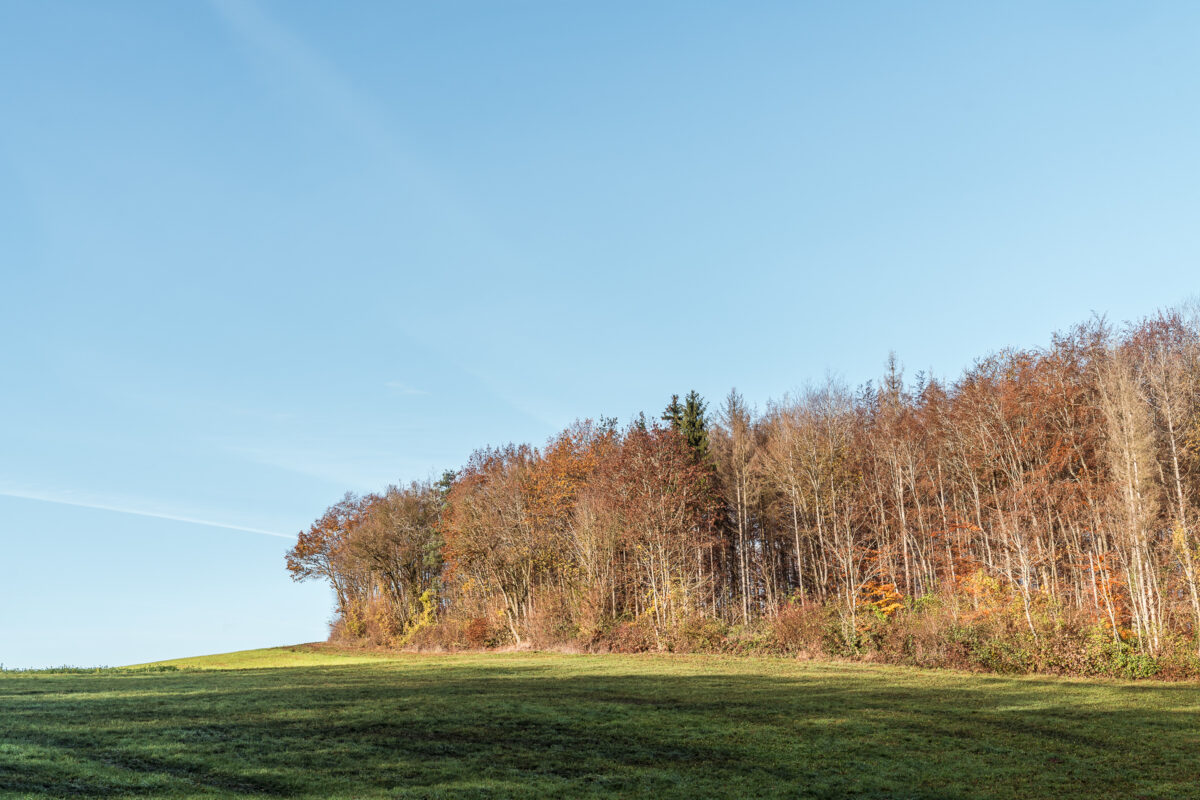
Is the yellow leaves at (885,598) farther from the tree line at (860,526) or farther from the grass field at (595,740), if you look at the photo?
the grass field at (595,740)

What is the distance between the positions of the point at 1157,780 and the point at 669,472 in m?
31.2

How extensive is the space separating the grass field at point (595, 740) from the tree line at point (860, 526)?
6.01m

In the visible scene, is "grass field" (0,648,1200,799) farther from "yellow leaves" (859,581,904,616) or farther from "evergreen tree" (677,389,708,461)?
"evergreen tree" (677,389,708,461)

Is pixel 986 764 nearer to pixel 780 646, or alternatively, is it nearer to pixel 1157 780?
pixel 1157 780

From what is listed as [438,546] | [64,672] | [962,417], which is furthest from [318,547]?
[962,417]

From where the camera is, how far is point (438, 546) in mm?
65000

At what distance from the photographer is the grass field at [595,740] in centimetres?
1106

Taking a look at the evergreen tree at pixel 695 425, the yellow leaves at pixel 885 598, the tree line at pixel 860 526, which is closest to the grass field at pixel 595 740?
the tree line at pixel 860 526

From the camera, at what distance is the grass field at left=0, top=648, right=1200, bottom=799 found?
11062 mm

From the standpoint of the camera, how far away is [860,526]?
46.3m

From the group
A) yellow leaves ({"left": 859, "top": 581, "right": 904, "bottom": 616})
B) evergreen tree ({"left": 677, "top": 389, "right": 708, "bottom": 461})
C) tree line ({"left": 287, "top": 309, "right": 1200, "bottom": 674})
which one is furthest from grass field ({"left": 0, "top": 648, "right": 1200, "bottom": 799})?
evergreen tree ({"left": 677, "top": 389, "right": 708, "bottom": 461})

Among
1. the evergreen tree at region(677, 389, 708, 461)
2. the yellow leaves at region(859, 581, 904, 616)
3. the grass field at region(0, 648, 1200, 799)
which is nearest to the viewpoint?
the grass field at region(0, 648, 1200, 799)

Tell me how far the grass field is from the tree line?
6.01 metres

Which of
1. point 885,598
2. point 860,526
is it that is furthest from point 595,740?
point 860,526
